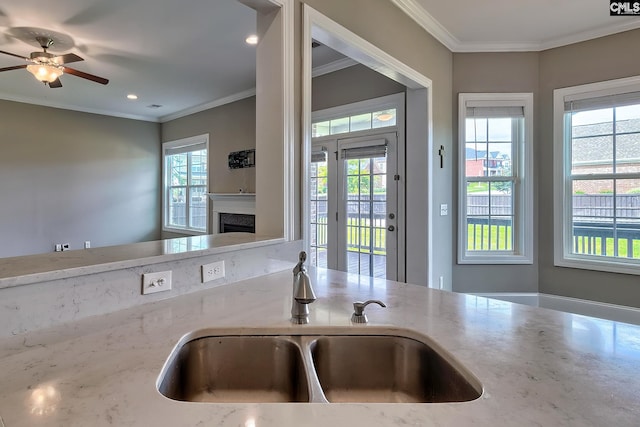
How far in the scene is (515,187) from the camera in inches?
147

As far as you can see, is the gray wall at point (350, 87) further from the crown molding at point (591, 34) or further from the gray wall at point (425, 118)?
the crown molding at point (591, 34)

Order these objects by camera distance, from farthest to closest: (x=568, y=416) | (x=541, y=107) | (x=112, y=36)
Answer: (x=541, y=107) < (x=112, y=36) < (x=568, y=416)

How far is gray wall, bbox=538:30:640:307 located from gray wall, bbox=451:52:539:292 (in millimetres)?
85

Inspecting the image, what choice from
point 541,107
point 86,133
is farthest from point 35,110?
point 541,107

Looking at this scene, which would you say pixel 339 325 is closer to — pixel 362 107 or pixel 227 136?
pixel 362 107

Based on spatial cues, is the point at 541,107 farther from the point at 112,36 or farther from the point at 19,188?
the point at 19,188

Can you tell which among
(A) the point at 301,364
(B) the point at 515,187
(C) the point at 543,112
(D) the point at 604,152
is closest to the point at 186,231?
(B) the point at 515,187

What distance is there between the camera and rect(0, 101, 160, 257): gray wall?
16.7 ft

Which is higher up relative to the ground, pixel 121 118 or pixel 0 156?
pixel 121 118

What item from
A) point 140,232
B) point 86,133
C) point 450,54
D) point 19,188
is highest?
point 450,54

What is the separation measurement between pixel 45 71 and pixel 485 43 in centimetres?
429

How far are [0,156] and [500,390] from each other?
6.53 m

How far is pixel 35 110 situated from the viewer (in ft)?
17.3

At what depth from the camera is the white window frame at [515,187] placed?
3.66 meters
